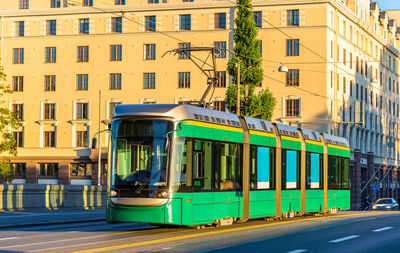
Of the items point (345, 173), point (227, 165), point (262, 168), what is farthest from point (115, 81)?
point (227, 165)

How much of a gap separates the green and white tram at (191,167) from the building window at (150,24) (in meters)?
48.5

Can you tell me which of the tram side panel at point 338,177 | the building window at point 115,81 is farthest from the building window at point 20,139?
the tram side panel at point 338,177

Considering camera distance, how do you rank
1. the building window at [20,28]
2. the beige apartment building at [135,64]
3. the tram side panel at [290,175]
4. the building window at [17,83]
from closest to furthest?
1. the tram side panel at [290,175]
2. the beige apartment building at [135,64]
3. the building window at [20,28]
4. the building window at [17,83]

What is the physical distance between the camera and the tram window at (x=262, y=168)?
23453 mm

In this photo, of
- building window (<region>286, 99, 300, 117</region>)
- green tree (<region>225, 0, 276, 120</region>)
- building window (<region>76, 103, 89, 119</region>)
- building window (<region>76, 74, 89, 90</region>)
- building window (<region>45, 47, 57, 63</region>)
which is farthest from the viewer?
building window (<region>45, 47, 57, 63</region>)

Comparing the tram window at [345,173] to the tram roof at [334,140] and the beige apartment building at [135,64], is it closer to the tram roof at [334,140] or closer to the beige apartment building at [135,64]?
the tram roof at [334,140]

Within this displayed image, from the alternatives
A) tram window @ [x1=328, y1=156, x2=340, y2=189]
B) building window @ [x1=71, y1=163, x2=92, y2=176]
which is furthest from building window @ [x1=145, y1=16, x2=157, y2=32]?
tram window @ [x1=328, y1=156, x2=340, y2=189]

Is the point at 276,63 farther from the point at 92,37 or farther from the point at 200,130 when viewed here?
the point at 200,130

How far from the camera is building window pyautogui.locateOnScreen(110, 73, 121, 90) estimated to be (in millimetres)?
73750

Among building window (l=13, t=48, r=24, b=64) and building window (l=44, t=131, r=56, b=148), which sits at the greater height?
building window (l=13, t=48, r=24, b=64)

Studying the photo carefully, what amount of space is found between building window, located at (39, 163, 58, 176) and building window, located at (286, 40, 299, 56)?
23.6 metres

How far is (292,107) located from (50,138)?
2262 cm

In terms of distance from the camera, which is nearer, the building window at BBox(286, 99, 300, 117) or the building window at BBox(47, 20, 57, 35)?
the building window at BBox(286, 99, 300, 117)

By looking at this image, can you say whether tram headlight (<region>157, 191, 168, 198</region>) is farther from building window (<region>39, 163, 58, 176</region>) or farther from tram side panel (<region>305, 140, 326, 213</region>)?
building window (<region>39, 163, 58, 176</region>)
